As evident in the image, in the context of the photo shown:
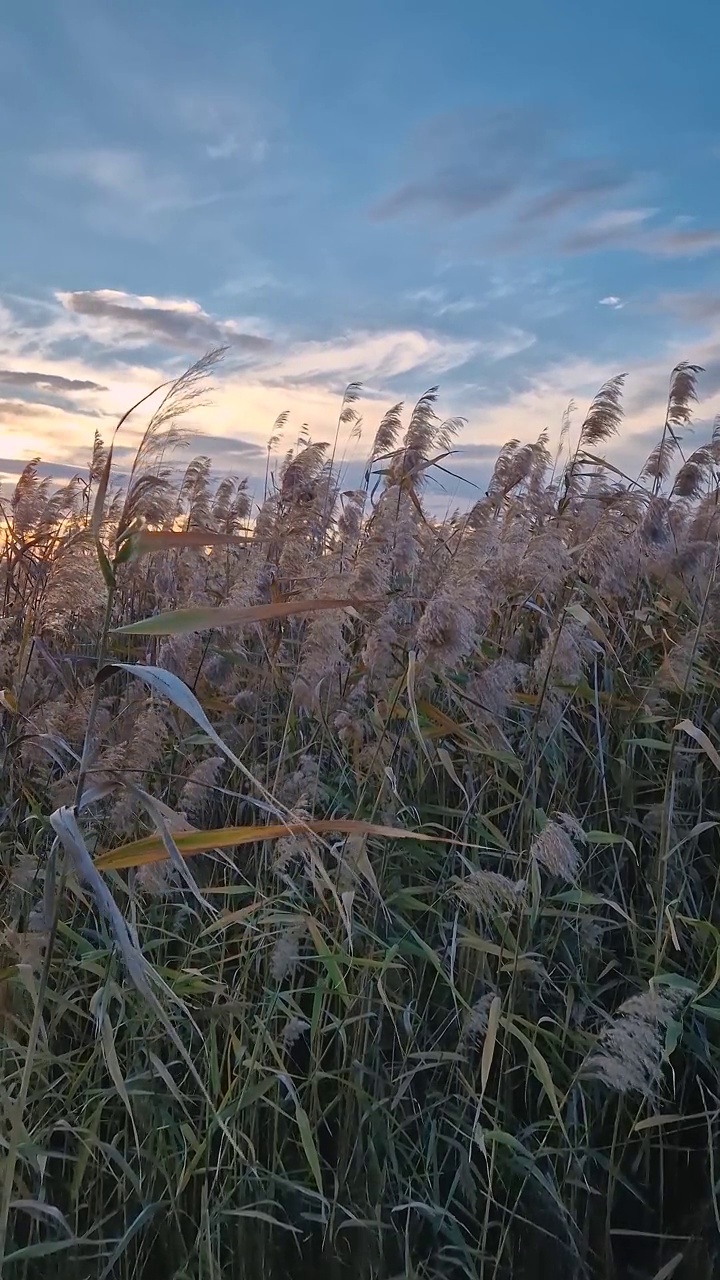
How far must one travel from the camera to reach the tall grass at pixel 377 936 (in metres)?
2.11

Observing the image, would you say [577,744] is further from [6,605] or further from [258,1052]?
[6,605]

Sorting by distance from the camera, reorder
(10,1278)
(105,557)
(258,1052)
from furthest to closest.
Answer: (258,1052) < (10,1278) < (105,557)

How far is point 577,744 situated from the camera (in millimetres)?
3102

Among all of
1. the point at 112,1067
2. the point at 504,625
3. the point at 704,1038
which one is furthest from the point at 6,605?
the point at 704,1038

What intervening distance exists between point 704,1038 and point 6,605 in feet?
8.59

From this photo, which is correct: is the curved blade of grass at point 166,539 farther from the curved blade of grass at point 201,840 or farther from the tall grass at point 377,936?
the curved blade of grass at point 201,840

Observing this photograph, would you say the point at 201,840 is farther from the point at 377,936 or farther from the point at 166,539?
the point at 377,936

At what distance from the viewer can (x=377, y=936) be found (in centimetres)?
237

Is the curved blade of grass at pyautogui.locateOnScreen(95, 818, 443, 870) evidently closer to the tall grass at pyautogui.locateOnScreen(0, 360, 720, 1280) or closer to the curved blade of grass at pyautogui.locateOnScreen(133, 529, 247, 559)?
the tall grass at pyautogui.locateOnScreen(0, 360, 720, 1280)

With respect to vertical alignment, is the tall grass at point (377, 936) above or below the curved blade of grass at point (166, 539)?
below

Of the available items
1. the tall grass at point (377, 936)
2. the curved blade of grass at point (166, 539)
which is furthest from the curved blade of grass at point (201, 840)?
the curved blade of grass at point (166, 539)

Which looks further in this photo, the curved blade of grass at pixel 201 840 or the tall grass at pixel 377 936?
the tall grass at pixel 377 936

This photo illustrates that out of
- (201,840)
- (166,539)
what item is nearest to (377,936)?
(201,840)

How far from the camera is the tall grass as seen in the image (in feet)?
6.93
